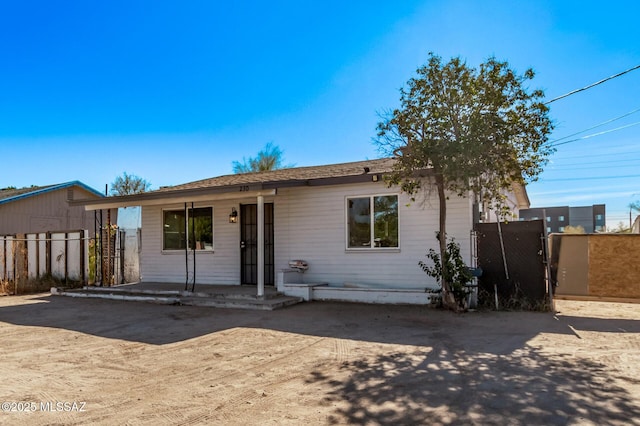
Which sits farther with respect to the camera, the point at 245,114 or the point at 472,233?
the point at 245,114

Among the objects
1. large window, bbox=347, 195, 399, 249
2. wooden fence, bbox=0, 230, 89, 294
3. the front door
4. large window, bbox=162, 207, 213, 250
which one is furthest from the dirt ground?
wooden fence, bbox=0, 230, 89, 294

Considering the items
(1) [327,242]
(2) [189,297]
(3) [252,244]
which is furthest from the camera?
(3) [252,244]

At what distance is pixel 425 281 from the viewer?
9.72m

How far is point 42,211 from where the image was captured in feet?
66.3

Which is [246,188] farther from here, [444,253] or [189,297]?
[444,253]

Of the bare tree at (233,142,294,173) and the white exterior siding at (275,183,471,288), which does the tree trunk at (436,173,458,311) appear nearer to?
the white exterior siding at (275,183,471,288)

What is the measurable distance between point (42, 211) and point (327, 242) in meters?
16.0

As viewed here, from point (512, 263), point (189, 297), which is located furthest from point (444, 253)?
point (189, 297)

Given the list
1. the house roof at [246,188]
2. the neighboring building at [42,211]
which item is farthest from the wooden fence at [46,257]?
the neighboring building at [42,211]

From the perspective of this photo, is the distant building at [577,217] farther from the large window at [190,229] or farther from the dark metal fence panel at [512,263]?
the large window at [190,229]

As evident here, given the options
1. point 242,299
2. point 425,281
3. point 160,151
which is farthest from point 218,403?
point 160,151

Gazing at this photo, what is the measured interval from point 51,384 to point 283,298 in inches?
226

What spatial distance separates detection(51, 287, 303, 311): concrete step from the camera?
372 inches

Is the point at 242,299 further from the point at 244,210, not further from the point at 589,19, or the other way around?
the point at 589,19
